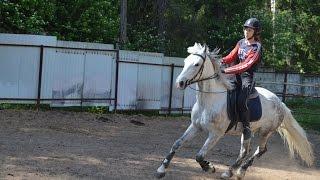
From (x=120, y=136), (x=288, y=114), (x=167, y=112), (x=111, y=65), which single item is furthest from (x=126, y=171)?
(x=167, y=112)

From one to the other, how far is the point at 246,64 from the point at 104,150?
3.78 meters

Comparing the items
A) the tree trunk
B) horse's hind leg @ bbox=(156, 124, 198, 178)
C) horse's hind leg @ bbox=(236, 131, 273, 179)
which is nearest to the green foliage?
the tree trunk

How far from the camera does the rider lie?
28.9ft

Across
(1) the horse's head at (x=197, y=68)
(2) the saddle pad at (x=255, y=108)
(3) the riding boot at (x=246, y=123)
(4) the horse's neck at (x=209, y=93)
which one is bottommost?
(3) the riding boot at (x=246, y=123)

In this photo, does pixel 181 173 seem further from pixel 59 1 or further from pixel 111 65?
pixel 59 1

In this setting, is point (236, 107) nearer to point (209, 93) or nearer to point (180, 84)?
point (209, 93)

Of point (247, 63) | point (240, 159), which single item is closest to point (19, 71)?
point (240, 159)

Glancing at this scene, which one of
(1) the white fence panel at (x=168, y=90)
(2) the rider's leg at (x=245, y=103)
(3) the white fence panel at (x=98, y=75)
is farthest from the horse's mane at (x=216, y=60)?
(1) the white fence panel at (x=168, y=90)

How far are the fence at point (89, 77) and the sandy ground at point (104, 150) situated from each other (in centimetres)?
72

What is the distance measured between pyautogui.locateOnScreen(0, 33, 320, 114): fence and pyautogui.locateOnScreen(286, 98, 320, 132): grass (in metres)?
4.25

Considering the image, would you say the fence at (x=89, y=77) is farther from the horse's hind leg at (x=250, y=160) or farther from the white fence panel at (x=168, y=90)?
the horse's hind leg at (x=250, y=160)

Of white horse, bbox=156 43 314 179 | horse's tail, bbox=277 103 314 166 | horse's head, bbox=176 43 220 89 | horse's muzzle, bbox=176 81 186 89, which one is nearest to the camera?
horse's muzzle, bbox=176 81 186 89

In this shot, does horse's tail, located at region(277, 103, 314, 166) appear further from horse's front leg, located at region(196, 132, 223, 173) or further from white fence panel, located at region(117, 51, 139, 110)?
white fence panel, located at region(117, 51, 139, 110)

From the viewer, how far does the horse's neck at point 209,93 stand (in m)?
8.58
